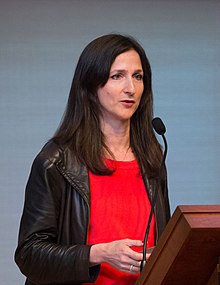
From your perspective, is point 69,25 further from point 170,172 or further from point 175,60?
point 170,172

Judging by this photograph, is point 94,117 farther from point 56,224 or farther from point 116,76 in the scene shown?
point 56,224

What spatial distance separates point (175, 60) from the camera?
12.7 feet

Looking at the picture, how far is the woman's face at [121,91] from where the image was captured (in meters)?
2.24

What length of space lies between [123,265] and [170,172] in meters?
1.97

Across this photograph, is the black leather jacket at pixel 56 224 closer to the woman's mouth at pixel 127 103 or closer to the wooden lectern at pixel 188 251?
the woman's mouth at pixel 127 103

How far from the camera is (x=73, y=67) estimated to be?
12.5 ft

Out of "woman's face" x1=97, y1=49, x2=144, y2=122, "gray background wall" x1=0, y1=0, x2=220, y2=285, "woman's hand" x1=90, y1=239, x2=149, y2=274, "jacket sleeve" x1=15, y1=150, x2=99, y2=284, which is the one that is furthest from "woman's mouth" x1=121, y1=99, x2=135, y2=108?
"gray background wall" x1=0, y1=0, x2=220, y2=285

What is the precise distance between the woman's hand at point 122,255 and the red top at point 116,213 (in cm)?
13

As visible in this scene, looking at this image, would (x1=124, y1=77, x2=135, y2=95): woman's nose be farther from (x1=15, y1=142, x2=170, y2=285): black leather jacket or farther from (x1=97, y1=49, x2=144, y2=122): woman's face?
(x1=15, y1=142, x2=170, y2=285): black leather jacket

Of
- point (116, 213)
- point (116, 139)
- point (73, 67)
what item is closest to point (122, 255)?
point (116, 213)

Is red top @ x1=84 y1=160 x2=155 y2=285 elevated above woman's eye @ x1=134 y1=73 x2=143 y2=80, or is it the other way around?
woman's eye @ x1=134 y1=73 x2=143 y2=80

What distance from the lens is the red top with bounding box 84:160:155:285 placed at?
6.86 ft

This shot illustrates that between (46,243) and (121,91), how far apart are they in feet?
1.55

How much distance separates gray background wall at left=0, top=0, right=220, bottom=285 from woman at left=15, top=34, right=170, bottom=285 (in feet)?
4.68
